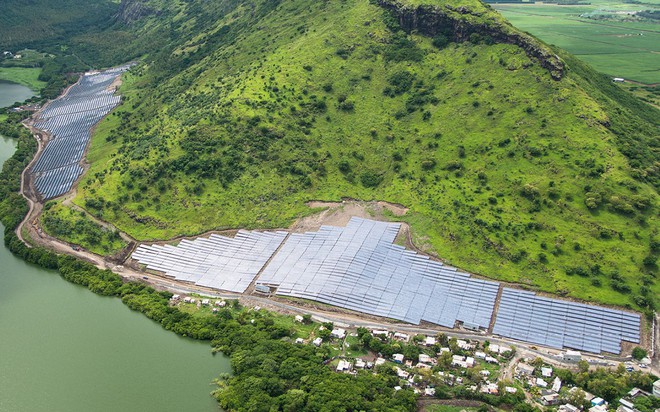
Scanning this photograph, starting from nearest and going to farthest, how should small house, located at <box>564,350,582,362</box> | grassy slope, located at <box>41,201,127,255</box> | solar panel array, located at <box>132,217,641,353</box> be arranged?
1. small house, located at <box>564,350,582,362</box>
2. solar panel array, located at <box>132,217,641,353</box>
3. grassy slope, located at <box>41,201,127,255</box>

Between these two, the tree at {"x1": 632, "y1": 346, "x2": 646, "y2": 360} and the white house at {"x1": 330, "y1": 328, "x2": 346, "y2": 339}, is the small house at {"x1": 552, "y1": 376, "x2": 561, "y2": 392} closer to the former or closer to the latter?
the tree at {"x1": 632, "y1": 346, "x2": 646, "y2": 360}

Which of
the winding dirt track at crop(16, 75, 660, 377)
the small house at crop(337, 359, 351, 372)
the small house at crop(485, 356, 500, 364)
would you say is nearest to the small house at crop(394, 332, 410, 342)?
the winding dirt track at crop(16, 75, 660, 377)

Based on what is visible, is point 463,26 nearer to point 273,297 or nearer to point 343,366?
point 273,297

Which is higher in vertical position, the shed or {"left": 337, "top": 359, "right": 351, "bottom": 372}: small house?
the shed

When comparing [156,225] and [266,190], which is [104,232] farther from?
[266,190]

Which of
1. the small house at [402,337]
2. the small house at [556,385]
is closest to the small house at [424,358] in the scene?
the small house at [402,337]

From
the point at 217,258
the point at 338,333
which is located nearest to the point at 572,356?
the point at 338,333
